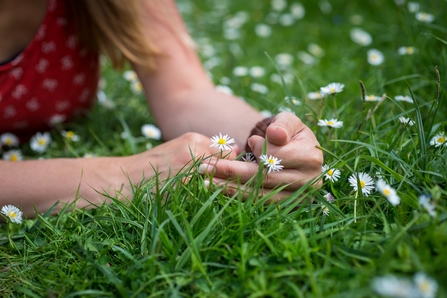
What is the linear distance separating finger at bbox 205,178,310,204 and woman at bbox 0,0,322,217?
0.15 meters

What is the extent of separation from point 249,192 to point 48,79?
1015 millimetres

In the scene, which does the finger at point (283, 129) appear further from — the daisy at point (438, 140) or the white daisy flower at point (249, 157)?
the daisy at point (438, 140)

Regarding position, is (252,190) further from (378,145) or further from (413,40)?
(413,40)

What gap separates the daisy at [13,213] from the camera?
114 centimetres

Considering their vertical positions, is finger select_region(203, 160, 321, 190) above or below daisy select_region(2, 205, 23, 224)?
above

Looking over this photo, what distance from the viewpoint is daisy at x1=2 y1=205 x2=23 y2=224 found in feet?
3.73

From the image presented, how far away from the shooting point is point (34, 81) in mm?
1647

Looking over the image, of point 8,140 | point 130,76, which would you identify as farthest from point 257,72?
point 8,140

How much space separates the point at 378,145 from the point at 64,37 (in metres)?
1.15

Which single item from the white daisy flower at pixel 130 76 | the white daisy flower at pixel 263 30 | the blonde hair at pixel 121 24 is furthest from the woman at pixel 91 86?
the white daisy flower at pixel 263 30

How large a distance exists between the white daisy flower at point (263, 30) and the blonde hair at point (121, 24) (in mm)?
1417

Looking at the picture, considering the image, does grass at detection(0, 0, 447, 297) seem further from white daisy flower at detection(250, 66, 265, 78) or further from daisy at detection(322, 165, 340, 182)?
white daisy flower at detection(250, 66, 265, 78)

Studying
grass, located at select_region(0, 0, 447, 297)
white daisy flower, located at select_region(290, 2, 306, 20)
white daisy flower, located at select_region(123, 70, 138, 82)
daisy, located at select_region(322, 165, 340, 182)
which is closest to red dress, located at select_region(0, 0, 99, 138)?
white daisy flower, located at select_region(123, 70, 138, 82)

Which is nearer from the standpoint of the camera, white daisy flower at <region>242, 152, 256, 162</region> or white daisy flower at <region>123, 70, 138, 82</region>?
white daisy flower at <region>242, 152, 256, 162</region>
